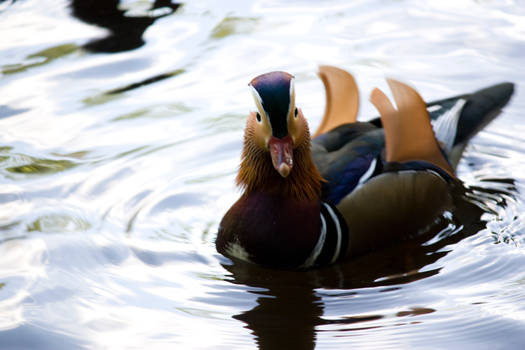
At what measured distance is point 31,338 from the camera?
416 centimetres

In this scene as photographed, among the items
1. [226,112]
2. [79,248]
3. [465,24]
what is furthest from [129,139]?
[465,24]

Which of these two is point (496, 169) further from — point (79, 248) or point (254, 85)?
point (79, 248)

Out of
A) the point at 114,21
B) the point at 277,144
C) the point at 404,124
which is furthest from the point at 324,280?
the point at 114,21

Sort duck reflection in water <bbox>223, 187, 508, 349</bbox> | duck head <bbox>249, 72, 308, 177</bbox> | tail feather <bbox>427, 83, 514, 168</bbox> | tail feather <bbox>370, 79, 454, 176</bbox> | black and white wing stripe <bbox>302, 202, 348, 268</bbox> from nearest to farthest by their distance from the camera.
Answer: duck reflection in water <bbox>223, 187, 508, 349</bbox> < duck head <bbox>249, 72, 308, 177</bbox> < black and white wing stripe <bbox>302, 202, 348, 268</bbox> < tail feather <bbox>370, 79, 454, 176</bbox> < tail feather <bbox>427, 83, 514, 168</bbox>

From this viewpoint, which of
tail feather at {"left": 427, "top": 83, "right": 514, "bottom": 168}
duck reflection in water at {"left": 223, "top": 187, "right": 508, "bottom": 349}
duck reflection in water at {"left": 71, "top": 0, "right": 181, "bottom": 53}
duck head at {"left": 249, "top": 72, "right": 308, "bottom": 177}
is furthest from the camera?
duck reflection in water at {"left": 71, "top": 0, "right": 181, "bottom": 53}

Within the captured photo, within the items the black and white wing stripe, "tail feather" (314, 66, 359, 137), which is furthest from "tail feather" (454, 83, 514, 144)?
the black and white wing stripe

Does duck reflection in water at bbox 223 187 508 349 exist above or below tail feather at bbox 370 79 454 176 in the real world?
below

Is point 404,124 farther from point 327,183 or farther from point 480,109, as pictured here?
point 480,109

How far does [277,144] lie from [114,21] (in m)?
4.41

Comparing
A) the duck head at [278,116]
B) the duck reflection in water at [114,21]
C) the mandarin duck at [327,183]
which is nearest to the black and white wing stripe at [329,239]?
the mandarin duck at [327,183]

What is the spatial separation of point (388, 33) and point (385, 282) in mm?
3852

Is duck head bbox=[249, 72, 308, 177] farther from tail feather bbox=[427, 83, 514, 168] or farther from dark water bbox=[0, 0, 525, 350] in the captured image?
tail feather bbox=[427, 83, 514, 168]

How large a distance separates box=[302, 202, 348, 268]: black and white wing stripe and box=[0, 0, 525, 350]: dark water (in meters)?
0.10

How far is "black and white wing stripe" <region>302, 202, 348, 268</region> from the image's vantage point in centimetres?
473
